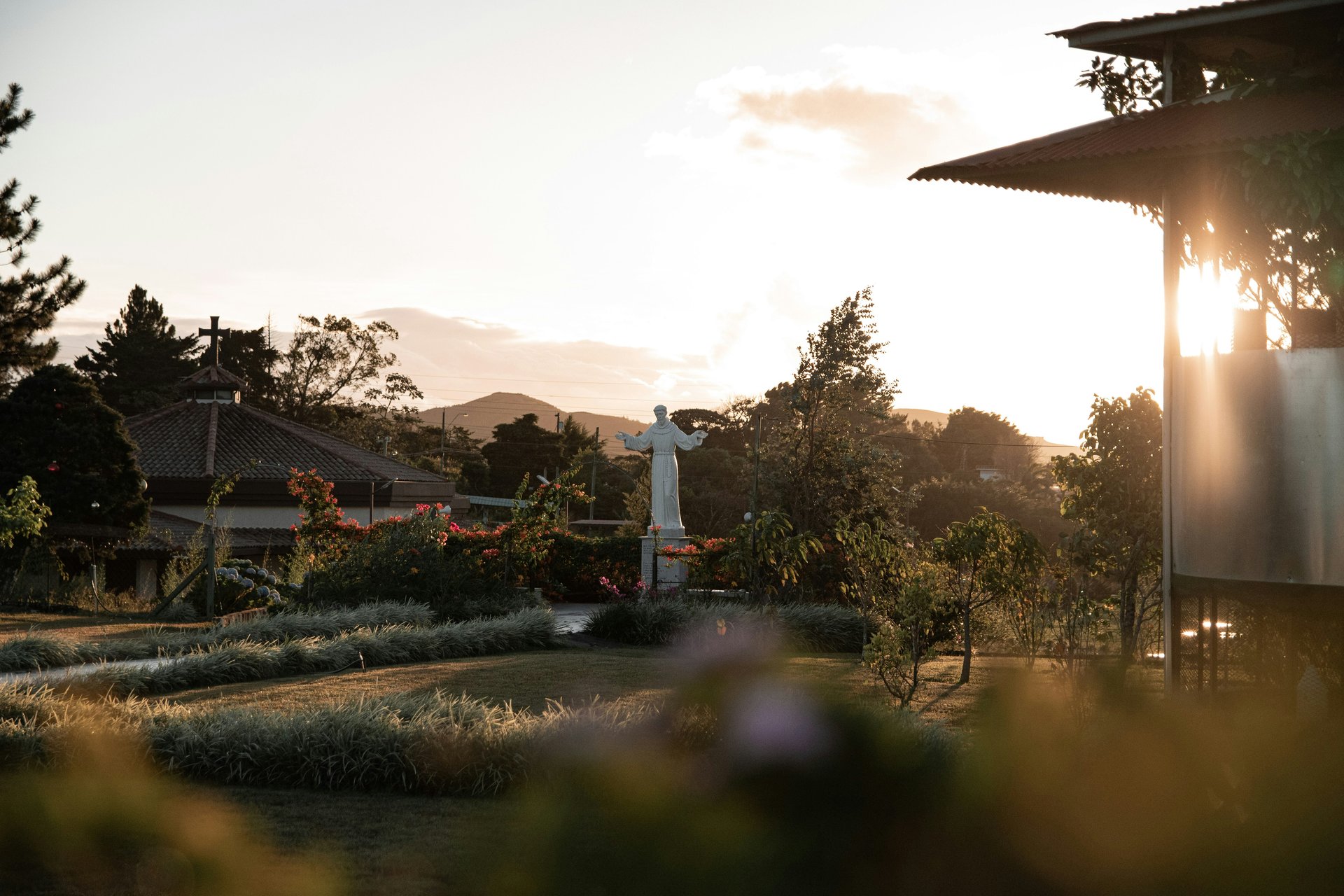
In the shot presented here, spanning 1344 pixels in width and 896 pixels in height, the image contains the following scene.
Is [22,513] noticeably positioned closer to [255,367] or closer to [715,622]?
[715,622]

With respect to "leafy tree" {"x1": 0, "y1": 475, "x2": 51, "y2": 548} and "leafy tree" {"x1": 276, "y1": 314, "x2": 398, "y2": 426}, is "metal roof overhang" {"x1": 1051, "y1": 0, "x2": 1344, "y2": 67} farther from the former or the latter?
"leafy tree" {"x1": 276, "y1": 314, "x2": 398, "y2": 426}

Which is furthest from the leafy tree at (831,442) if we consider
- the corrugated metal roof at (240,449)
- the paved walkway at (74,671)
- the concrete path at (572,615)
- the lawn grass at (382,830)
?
the corrugated metal roof at (240,449)

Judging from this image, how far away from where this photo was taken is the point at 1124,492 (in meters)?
11.5

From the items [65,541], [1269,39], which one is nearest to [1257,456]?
[1269,39]

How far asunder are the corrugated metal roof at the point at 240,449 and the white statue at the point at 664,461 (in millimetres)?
12745

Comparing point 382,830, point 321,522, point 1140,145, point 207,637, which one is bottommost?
point 382,830

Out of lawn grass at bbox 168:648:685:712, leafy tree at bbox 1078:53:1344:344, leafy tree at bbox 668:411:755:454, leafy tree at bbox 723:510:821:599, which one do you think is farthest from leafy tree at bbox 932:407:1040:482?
leafy tree at bbox 1078:53:1344:344

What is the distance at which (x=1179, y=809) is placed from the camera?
409cm

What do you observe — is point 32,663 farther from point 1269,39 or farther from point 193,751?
point 1269,39

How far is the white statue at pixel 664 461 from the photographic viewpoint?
20.4 metres

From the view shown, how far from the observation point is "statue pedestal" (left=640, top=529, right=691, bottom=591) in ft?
64.4

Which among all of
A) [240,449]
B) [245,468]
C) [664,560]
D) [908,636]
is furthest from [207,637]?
[240,449]

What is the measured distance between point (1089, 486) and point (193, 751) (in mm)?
8410

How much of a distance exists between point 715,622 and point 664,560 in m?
5.25
